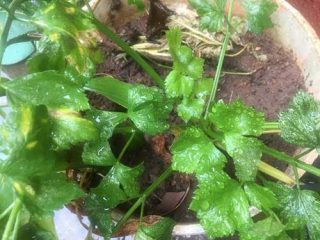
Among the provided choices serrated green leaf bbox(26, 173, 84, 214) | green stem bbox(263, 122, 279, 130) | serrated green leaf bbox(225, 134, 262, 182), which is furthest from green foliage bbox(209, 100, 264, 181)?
serrated green leaf bbox(26, 173, 84, 214)

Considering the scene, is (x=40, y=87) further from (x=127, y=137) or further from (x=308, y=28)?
(x=308, y=28)

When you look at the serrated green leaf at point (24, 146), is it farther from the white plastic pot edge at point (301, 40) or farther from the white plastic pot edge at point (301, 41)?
the white plastic pot edge at point (301, 40)

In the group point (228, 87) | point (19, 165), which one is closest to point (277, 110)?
point (228, 87)

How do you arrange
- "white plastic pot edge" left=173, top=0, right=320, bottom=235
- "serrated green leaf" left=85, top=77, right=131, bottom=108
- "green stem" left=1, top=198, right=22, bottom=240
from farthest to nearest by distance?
"white plastic pot edge" left=173, top=0, right=320, bottom=235
"serrated green leaf" left=85, top=77, right=131, bottom=108
"green stem" left=1, top=198, right=22, bottom=240

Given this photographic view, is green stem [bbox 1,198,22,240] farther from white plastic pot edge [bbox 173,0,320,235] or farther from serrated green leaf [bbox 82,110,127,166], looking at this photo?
white plastic pot edge [bbox 173,0,320,235]

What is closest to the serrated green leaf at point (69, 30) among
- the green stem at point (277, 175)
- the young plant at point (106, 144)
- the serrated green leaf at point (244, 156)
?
the young plant at point (106, 144)

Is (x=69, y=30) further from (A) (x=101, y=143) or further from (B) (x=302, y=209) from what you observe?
(B) (x=302, y=209)

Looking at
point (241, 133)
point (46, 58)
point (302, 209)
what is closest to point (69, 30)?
point (46, 58)
